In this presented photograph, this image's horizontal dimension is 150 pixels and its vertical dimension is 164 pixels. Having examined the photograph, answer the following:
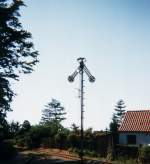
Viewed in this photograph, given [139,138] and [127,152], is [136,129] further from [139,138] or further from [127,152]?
[127,152]

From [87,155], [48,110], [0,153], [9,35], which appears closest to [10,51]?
[9,35]

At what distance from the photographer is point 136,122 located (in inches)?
1943

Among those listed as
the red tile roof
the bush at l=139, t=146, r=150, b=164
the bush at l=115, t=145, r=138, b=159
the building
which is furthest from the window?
the bush at l=139, t=146, r=150, b=164

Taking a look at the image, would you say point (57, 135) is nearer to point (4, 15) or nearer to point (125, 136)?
point (125, 136)

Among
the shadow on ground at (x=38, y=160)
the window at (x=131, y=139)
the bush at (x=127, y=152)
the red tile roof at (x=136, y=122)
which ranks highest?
the red tile roof at (x=136, y=122)

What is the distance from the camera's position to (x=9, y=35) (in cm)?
3619

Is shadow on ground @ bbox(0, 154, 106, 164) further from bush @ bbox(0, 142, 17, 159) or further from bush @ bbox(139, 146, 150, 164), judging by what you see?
bush @ bbox(139, 146, 150, 164)

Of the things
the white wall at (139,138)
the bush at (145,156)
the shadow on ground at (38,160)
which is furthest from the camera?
the white wall at (139,138)

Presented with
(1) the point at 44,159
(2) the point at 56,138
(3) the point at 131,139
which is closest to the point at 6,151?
(1) the point at 44,159

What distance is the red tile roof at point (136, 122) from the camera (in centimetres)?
4784

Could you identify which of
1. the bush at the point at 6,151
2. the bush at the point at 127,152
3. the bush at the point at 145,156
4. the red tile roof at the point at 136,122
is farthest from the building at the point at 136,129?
the bush at the point at 6,151

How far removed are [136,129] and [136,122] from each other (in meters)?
1.59

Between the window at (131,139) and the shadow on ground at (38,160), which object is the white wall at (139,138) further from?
the shadow on ground at (38,160)

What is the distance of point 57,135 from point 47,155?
28.9ft
